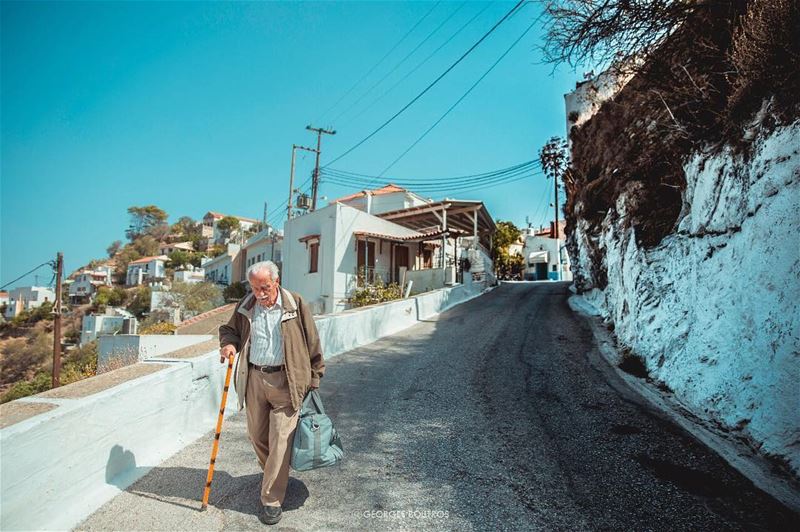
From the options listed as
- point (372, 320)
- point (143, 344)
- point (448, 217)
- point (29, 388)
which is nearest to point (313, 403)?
point (372, 320)

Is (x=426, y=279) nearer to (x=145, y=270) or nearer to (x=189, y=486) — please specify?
(x=189, y=486)

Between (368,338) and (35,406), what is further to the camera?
(368,338)

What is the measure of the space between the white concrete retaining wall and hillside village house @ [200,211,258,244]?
87.0m

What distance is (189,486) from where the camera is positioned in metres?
3.40

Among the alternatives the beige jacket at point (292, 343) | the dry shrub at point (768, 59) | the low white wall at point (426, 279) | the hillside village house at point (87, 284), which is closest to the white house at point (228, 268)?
the low white wall at point (426, 279)

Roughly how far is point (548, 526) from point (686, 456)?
6.80 ft

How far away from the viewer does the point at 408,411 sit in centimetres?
543

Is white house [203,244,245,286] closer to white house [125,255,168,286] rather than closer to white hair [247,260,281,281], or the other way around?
white house [125,255,168,286]

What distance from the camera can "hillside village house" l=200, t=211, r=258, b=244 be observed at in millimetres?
87312

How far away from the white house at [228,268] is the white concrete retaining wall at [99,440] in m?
36.5

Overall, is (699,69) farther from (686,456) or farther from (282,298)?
(282,298)

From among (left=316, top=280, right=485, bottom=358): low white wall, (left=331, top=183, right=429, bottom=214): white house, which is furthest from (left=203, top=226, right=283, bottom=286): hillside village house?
(left=316, top=280, right=485, bottom=358): low white wall

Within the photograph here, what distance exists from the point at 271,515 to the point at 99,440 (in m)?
1.54

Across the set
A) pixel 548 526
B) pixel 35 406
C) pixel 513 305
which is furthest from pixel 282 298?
pixel 513 305
